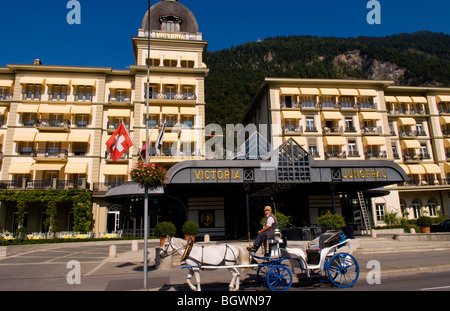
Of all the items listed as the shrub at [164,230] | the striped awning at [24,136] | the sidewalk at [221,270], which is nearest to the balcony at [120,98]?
the striped awning at [24,136]

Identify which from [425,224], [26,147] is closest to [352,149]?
[425,224]

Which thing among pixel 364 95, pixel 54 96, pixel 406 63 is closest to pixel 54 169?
pixel 54 96

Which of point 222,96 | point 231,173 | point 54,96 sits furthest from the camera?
point 222,96

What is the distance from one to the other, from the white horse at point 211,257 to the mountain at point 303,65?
5338 cm

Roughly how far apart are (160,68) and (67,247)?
23.0 metres

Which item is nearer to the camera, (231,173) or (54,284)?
(54,284)

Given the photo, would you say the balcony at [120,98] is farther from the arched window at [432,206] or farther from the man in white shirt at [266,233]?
the arched window at [432,206]

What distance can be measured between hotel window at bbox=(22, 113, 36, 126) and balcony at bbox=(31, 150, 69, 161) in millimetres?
3680

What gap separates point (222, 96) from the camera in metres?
70.9

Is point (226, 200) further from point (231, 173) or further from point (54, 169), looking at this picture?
point (54, 169)

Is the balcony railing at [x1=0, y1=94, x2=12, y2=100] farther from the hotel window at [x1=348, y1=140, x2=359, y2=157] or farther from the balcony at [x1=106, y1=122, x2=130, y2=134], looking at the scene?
the hotel window at [x1=348, y1=140, x2=359, y2=157]

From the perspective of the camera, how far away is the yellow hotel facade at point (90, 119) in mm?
35344

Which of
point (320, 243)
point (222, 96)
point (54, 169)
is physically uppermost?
point (222, 96)

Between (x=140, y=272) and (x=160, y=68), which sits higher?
(x=160, y=68)
